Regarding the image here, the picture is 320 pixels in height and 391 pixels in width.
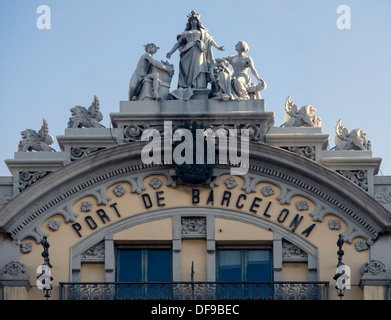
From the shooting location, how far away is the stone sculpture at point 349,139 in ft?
147

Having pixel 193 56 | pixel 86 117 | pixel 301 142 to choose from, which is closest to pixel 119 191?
pixel 86 117

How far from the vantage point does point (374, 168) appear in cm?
4453

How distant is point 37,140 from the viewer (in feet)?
148

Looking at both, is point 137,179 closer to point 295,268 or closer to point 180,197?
point 180,197

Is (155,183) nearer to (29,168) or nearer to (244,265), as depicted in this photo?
(244,265)

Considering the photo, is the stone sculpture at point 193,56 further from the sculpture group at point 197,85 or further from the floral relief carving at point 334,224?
the floral relief carving at point 334,224

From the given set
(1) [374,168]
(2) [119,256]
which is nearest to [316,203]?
(1) [374,168]

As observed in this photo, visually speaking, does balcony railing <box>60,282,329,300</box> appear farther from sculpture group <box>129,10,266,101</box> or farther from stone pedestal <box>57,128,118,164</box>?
sculpture group <box>129,10,266,101</box>

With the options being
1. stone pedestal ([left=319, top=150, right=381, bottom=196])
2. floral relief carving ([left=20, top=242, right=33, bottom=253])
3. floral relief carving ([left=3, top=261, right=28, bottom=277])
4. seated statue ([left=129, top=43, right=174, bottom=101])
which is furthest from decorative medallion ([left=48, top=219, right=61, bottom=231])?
stone pedestal ([left=319, top=150, right=381, bottom=196])

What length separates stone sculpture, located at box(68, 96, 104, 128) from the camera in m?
45.2

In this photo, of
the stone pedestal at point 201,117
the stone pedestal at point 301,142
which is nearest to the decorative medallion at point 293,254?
the stone pedestal at point 301,142

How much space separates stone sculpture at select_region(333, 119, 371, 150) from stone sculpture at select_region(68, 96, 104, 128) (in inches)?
209
